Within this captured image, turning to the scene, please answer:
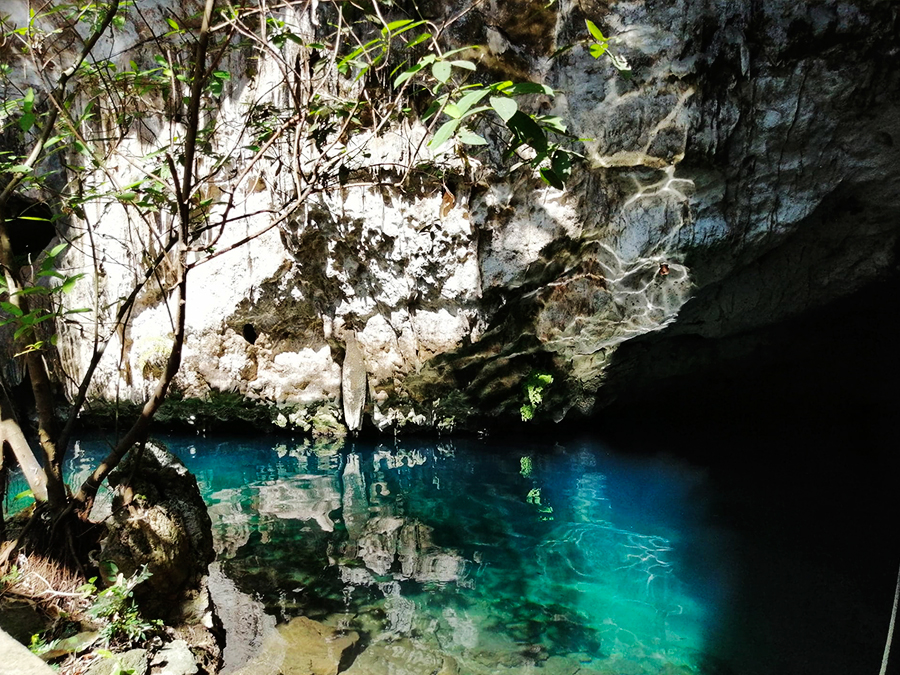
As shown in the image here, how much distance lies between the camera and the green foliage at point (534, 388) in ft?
24.6

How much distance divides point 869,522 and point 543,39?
530 centimetres

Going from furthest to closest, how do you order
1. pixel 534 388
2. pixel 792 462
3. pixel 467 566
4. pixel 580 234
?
pixel 534 388 < pixel 792 462 < pixel 580 234 < pixel 467 566

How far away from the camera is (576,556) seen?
480cm

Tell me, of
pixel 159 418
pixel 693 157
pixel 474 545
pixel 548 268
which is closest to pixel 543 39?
pixel 693 157

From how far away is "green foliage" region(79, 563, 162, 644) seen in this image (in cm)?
263

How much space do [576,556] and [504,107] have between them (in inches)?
173

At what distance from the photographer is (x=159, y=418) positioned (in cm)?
905

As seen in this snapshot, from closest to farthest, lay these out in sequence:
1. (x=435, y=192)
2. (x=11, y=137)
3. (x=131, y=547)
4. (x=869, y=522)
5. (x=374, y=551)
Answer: (x=131, y=547)
(x=374, y=551)
(x=869, y=522)
(x=435, y=192)
(x=11, y=137)

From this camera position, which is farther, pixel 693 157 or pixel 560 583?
pixel 693 157

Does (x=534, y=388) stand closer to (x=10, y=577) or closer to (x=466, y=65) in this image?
(x=10, y=577)

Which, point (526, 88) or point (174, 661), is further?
point (174, 661)

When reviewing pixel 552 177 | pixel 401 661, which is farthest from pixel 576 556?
pixel 552 177

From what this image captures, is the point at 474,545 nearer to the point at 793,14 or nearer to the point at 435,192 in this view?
the point at 435,192

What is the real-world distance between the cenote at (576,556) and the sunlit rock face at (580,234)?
1440 mm
